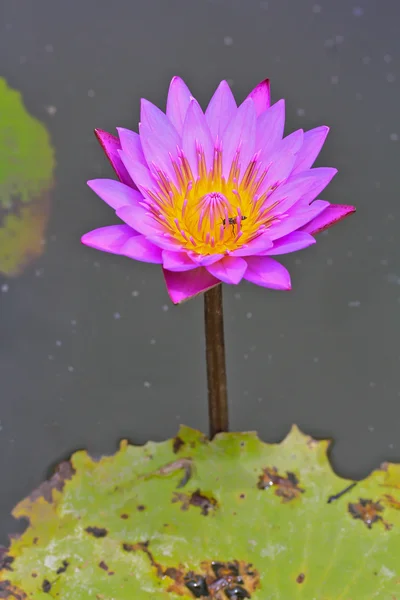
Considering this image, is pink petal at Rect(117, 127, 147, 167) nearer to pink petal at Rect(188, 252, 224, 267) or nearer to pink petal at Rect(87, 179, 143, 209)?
pink petal at Rect(87, 179, 143, 209)

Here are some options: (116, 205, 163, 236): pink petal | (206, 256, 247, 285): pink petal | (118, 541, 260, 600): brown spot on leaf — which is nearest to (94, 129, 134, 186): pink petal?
(116, 205, 163, 236): pink petal

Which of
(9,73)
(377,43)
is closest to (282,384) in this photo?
(377,43)

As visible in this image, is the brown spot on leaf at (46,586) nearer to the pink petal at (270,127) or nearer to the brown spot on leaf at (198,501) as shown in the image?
the brown spot on leaf at (198,501)

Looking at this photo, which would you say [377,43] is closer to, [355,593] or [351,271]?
[351,271]

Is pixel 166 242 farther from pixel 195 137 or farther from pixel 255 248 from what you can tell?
pixel 195 137

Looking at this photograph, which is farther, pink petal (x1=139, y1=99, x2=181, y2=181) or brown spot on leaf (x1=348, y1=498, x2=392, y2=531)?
brown spot on leaf (x1=348, y1=498, x2=392, y2=531)

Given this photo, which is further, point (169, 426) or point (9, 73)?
point (9, 73)
